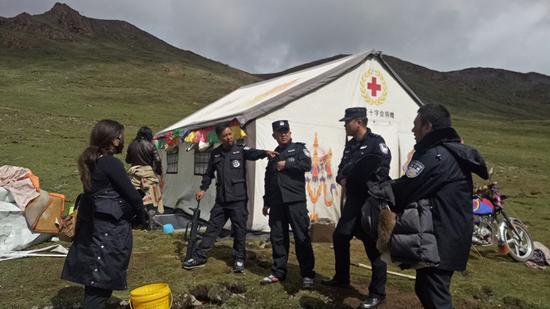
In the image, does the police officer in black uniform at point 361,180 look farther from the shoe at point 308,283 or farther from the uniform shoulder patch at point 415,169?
the uniform shoulder patch at point 415,169

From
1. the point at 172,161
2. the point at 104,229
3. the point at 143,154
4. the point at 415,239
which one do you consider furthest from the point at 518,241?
the point at 172,161

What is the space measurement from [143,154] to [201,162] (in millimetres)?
2050

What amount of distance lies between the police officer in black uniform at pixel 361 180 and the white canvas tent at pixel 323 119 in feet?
11.4

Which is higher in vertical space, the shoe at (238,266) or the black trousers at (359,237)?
the black trousers at (359,237)

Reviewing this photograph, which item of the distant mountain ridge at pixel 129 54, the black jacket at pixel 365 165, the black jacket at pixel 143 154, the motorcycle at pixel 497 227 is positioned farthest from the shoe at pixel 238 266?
the distant mountain ridge at pixel 129 54

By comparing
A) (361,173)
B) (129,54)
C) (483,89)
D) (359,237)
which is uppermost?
(483,89)

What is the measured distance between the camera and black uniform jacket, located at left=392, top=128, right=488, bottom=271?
2.75 metres

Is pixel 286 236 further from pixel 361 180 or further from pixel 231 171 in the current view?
pixel 361 180

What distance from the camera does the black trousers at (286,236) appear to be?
187 inches

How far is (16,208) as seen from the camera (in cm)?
646

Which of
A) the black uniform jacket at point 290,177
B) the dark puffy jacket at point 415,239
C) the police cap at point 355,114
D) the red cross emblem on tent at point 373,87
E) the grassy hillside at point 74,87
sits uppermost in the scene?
the grassy hillside at point 74,87

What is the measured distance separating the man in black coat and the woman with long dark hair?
7.24ft

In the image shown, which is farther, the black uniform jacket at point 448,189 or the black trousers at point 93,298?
the black trousers at point 93,298

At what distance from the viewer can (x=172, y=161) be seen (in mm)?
11484
